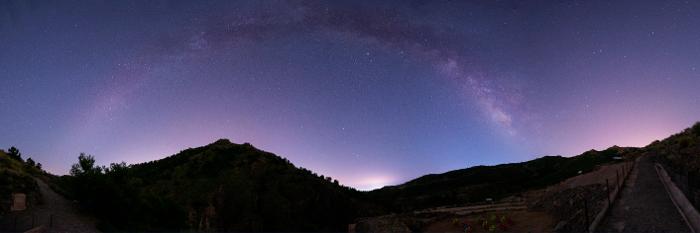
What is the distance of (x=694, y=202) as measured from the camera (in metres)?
24.4

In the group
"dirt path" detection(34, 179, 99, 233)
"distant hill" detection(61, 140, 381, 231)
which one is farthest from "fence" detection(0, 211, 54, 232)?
"distant hill" detection(61, 140, 381, 231)

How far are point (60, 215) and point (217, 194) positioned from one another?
141 feet

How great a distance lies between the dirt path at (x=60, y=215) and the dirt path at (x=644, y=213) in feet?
125

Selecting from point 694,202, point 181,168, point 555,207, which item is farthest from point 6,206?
point 181,168

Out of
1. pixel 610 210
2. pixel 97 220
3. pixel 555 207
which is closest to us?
pixel 610 210

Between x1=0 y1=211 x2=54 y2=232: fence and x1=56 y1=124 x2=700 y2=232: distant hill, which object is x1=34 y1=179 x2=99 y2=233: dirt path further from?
x1=56 y1=124 x2=700 y2=232: distant hill

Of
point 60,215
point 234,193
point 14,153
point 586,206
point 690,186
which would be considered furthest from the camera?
point 234,193

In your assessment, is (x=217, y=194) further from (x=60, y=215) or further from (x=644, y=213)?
(x=644, y=213)

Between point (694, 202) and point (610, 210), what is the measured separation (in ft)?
13.9

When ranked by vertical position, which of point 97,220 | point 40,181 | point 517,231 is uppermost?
point 40,181

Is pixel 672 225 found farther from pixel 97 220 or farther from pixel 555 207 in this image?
pixel 97 220

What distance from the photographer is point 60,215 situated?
41844 mm

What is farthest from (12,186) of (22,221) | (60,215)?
(22,221)

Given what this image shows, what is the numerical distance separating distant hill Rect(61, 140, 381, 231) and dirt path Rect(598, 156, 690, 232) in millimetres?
40450
